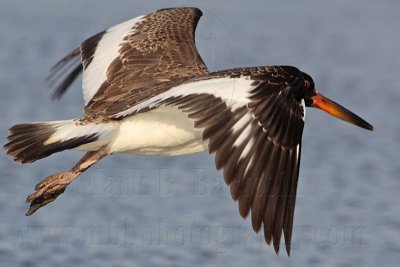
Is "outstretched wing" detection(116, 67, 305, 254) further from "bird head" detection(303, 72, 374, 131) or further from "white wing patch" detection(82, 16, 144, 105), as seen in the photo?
"white wing patch" detection(82, 16, 144, 105)

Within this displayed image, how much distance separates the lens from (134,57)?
27.3 ft

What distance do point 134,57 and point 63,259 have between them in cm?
169

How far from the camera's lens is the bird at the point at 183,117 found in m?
6.07

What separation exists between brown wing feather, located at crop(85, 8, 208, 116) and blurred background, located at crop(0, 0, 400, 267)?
1393mm

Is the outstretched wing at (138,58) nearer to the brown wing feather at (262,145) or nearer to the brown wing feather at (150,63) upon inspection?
the brown wing feather at (150,63)

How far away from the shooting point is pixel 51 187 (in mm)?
7391

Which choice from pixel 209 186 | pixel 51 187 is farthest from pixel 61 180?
pixel 209 186

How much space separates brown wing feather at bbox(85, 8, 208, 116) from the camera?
7703 mm

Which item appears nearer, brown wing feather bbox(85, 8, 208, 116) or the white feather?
the white feather

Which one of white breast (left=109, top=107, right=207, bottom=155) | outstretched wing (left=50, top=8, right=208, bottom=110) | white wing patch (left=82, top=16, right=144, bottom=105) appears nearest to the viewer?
white breast (left=109, top=107, right=207, bottom=155)

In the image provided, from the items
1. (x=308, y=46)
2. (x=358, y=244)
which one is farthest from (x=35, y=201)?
(x=308, y=46)

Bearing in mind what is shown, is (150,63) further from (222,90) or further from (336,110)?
(222,90)

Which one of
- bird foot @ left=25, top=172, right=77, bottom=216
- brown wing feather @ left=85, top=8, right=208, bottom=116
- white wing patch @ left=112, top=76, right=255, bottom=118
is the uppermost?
brown wing feather @ left=85, top=8, right=208, bottom=116

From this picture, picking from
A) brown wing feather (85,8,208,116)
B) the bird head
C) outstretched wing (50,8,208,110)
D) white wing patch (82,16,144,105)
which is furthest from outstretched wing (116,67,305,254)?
white wing patch (82,16,144,105)
